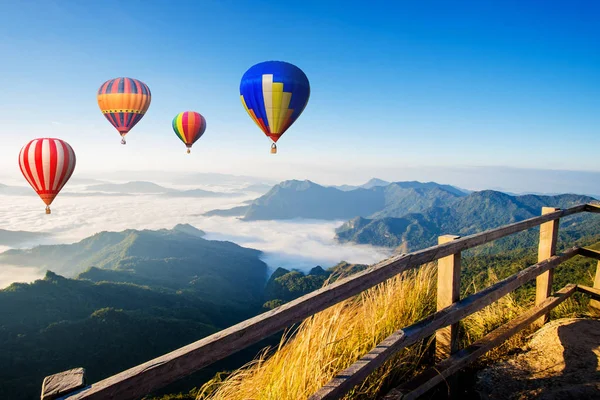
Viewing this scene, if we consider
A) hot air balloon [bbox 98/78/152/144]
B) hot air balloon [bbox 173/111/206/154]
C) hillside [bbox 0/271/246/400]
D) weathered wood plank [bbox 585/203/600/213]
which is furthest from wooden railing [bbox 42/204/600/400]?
hillside [bbox 0/271/246/400]

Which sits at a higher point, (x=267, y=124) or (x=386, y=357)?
(x=267, y=124)

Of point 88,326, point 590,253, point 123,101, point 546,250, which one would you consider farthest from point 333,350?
point 88,326

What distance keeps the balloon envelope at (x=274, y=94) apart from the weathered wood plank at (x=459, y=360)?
582 inches

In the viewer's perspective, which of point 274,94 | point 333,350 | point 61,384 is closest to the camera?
point 61,384

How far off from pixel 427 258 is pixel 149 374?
185cm

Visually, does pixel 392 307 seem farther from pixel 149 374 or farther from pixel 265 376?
pixel 149 374

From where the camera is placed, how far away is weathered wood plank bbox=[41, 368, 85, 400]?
4.13ft

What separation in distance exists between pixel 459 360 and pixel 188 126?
32.3 metres

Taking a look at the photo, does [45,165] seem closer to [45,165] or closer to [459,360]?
[45,165]

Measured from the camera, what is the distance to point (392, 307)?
3164 mm

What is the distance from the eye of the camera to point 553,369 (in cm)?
330

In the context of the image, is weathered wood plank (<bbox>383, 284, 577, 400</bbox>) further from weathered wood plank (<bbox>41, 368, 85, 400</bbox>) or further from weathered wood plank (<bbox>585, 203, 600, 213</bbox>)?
weathered wood plank (<bbox>41, 368, 85, 400</bbox>)

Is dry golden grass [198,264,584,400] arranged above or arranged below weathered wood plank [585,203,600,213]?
below

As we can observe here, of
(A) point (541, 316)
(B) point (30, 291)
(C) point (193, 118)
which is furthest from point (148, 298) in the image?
(A) point (541, 316)
